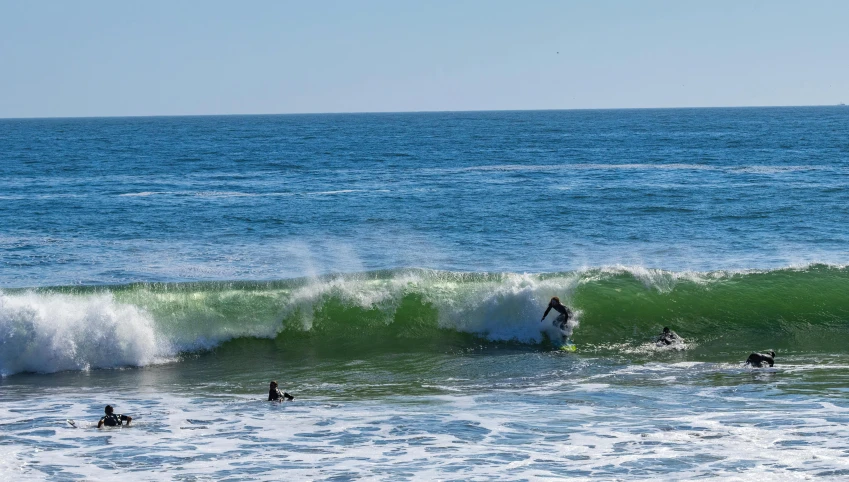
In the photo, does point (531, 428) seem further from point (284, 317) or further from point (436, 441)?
point (284, 317)

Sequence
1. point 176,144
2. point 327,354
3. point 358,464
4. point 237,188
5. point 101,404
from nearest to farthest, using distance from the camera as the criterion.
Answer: point 358,464 → point 101,404 → point 327,354 → point 237,188 → point 176,144

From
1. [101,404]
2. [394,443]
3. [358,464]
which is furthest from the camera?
[101,404]

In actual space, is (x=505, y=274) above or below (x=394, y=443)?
above

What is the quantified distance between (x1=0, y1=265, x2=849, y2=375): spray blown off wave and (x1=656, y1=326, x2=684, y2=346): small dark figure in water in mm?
961

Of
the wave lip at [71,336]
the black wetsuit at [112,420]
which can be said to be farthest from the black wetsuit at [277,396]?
the wave lip at [71,336]

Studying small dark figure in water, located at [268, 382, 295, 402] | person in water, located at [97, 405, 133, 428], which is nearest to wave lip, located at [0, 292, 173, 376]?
small dark figure in water, located at [268, 382, 295, 402]

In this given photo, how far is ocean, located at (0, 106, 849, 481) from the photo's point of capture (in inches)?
544

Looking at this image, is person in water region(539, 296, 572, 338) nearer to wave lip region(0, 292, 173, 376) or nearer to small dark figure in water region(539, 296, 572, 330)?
small dark figure in water region(539, 296, 572, 330)

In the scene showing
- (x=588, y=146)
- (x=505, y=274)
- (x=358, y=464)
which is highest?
(x=588, y=146)

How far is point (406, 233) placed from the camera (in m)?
35.2

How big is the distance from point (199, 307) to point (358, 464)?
38.4 feet

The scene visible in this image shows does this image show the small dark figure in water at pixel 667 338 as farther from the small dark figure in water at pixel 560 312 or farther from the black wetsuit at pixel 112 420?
the black wetsuit at pixel 112 420

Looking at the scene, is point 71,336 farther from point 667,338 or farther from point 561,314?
point 667,338

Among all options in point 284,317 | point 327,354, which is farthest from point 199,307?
point 327,354
